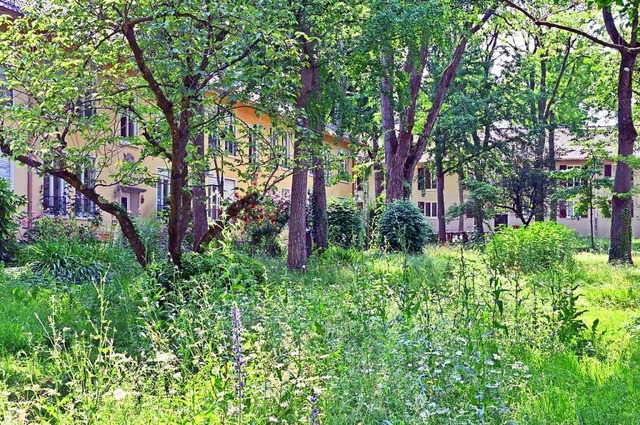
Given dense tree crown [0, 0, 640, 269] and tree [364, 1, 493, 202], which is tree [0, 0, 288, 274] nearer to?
dense tree crown [0, 0, 640, 269]

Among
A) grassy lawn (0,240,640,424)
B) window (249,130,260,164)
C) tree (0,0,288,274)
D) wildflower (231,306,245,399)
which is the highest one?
tree (0,0,288,274)

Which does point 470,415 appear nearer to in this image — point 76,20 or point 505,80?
point 76,20

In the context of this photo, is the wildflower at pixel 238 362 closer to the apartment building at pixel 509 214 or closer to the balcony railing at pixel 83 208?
the balcony railing at pixel 83 208

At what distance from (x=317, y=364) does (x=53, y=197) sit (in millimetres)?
15250

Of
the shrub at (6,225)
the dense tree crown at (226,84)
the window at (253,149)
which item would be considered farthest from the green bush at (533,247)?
the shrub at (6,225)

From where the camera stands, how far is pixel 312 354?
387cm

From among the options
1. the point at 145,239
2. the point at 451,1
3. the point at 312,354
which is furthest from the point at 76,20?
the point at 451,1

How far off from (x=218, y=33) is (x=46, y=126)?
6.46 feet

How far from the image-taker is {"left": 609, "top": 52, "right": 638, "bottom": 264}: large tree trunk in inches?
569

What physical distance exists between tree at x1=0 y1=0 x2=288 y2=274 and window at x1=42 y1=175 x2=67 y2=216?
1033 cm

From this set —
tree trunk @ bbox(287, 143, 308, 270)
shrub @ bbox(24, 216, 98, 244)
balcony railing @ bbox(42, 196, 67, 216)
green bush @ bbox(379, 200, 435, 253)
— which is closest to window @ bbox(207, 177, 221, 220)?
tree trunk @ bbox(287, 143, 308, 270)

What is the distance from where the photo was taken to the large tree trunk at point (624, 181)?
14.5 m

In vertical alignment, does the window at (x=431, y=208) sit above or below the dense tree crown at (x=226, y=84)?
below

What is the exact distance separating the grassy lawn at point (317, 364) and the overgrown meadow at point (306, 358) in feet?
0.05
